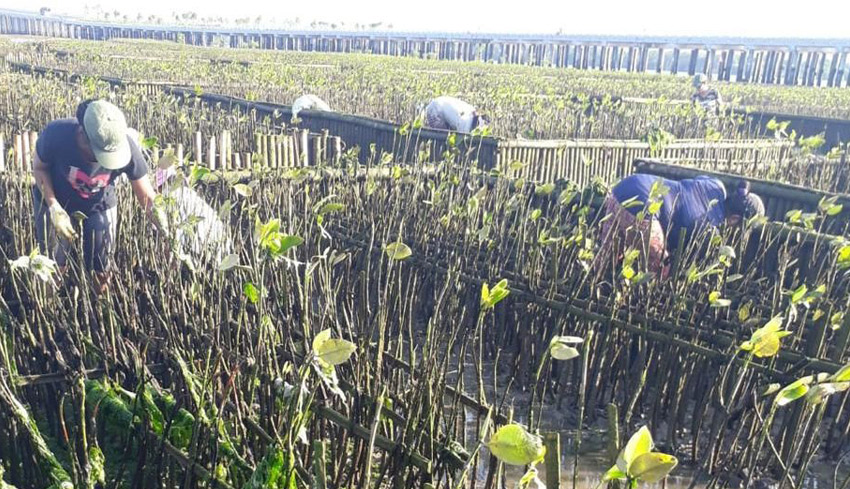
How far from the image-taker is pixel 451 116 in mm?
8711

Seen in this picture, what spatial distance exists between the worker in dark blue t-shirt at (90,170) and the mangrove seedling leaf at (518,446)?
264 cm

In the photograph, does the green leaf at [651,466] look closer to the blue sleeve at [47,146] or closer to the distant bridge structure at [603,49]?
the blue sleeve at [47,146]

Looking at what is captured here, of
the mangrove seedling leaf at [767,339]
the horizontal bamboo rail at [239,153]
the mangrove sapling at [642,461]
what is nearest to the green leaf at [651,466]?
the mangrove sapling at [642,461]

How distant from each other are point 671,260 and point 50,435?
3286 millimetres

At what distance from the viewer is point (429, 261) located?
14.6ft

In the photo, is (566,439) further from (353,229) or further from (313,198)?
(313,198)

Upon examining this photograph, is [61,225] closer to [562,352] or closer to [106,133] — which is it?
[106,133]

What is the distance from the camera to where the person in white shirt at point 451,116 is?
8641 mm

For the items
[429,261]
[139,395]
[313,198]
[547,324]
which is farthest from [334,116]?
[139,395]

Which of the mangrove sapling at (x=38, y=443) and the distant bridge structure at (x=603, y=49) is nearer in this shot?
the mangrove sapling at (x=38, y=443)

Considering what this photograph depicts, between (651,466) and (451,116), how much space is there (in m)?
7.64

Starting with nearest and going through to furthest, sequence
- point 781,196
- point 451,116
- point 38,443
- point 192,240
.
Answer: point 38,443 → point 192,240 → point 781,196 → point 451,116

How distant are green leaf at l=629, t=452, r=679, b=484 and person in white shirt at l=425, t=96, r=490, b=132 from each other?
24.5 ft

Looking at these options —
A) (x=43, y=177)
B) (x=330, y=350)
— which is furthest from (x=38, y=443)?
(x=43, y=177)
